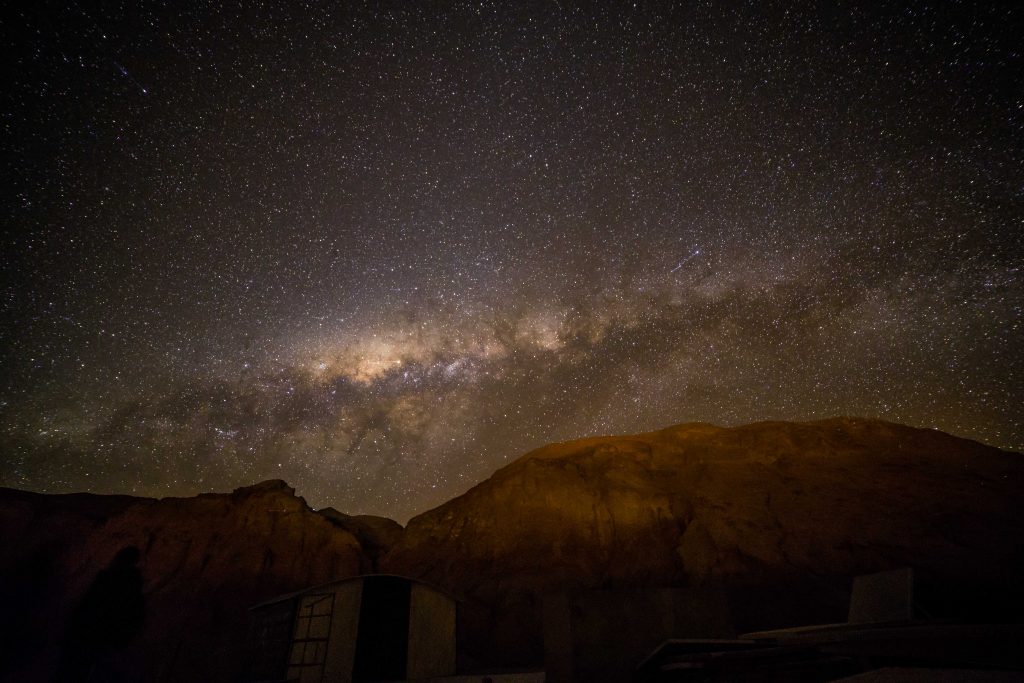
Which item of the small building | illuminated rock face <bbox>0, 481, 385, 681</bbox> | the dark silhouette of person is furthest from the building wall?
the dark silhouette of person

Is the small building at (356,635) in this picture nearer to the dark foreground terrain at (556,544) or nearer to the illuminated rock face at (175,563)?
the dark foreground terrain at (556,544)

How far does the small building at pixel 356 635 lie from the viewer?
1351 cm

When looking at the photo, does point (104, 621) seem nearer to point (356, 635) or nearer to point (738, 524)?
point (356, 635)

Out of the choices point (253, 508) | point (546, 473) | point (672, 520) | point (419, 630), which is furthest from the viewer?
point (546, 473)

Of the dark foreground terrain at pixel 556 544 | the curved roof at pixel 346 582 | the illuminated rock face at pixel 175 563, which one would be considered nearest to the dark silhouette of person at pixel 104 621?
the dark foreground terrain at pixel 556 544

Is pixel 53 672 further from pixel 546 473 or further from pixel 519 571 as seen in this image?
pixel 546 473

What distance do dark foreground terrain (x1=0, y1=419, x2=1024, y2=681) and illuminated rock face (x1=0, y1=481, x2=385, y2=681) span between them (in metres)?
0.10

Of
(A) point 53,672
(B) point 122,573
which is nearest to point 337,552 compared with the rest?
(B) point 122,573

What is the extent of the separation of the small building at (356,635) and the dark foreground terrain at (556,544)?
21.6ft

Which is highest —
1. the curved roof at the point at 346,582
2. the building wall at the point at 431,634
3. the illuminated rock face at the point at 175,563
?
the illuminated rock face at the point at 175,563

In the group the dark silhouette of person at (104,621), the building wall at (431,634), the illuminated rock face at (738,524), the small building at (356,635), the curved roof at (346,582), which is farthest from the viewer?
the illuminated rock face at (738,524)

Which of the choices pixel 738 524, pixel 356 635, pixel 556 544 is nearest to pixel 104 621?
pixel 356 635

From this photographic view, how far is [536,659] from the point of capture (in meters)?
21.2

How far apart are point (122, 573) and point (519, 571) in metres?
19.2
